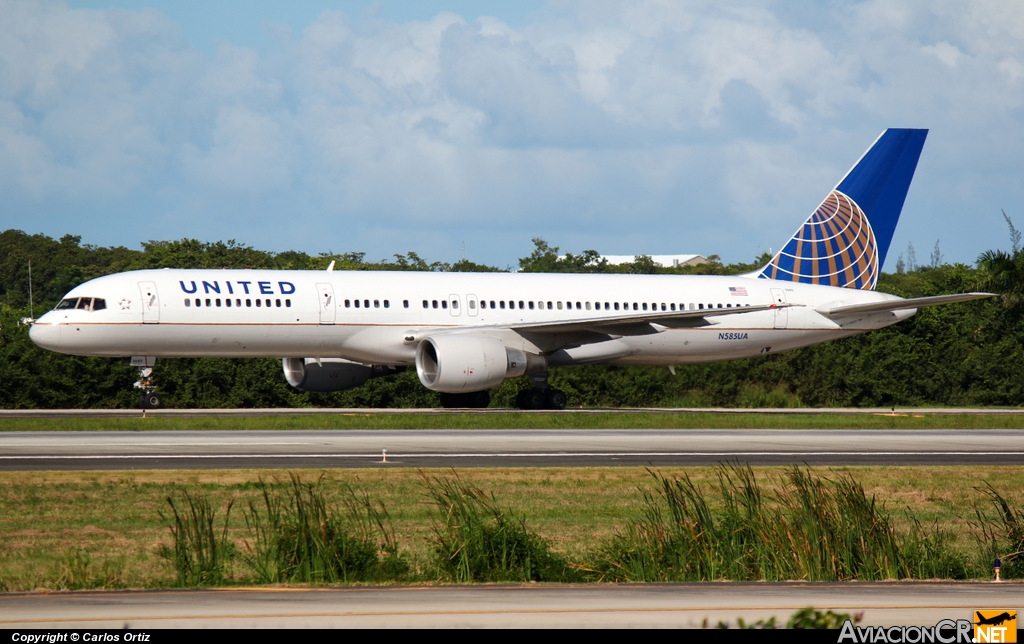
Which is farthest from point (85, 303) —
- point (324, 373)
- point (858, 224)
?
point (858, 224)

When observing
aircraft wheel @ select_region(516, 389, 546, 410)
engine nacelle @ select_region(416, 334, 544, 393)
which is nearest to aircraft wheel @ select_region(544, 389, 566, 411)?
aircraft wheel @ select_region(516, 389, 546, 410)

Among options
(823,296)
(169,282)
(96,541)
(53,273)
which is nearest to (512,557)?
(96,541)

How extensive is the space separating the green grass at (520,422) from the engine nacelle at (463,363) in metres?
0.91

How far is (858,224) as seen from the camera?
4128 centimetres

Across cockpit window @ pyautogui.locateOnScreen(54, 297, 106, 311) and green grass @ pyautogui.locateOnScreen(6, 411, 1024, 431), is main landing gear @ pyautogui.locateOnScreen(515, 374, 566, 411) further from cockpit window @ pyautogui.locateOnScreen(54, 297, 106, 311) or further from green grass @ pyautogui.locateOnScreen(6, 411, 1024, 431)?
cockpit window @ pyautogui.locateOnScreen(54, 297, 106, 311)

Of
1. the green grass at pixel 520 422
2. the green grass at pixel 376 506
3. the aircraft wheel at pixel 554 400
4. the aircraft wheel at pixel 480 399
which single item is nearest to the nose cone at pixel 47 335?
the green grass at pixel 520 422

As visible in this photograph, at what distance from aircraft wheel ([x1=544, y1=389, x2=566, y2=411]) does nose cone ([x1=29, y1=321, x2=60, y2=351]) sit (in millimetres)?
12904

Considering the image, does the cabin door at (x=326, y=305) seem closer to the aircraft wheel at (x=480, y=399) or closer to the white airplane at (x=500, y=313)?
the white airplane at (x=500, y=313)

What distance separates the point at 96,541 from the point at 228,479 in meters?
4.43

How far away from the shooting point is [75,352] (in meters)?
31.8

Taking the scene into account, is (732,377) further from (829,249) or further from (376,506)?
(376,506)

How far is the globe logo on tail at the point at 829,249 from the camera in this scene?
40.6m

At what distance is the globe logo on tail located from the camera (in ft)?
133

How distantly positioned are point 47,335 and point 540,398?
13.0 meters
